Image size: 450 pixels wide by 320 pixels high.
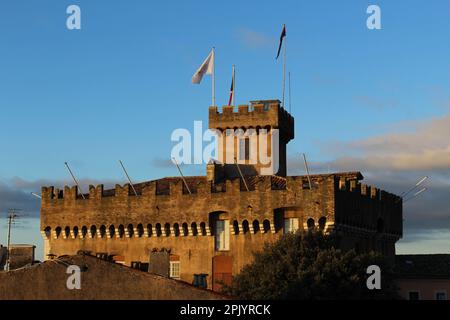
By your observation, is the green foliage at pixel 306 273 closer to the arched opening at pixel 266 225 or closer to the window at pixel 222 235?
the arched opening at pixel 266 225

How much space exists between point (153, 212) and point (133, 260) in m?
3.79

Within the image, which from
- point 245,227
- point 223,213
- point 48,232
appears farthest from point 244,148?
point 48,232

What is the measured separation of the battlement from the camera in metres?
71.6

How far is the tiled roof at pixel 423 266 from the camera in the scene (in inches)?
2881

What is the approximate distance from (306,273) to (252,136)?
69.0 feet

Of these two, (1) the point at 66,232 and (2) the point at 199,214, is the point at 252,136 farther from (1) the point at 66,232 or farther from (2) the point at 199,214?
(1) the point at 66,232

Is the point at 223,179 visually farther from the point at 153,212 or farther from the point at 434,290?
the point at 434,290

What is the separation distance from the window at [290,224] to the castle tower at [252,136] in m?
11.7

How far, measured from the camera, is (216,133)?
7412 cm

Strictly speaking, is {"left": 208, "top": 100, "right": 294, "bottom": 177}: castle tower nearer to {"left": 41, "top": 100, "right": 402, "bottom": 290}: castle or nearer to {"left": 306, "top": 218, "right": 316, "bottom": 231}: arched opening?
{"left": 41, "top": 100, "right": 402, "bottom": 290}: castle

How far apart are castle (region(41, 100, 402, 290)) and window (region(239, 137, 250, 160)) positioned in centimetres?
8

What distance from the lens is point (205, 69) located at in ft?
234

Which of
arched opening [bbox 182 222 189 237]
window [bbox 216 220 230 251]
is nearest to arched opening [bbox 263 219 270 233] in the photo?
window [bbox 216 220 230 251]
